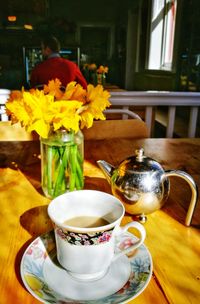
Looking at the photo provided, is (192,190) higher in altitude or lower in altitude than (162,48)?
lower

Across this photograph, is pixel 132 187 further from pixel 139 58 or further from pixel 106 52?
pixel 106 52

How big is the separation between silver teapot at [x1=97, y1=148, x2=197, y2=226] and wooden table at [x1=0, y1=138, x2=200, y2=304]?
28mm

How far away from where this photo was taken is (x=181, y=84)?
4785 mm

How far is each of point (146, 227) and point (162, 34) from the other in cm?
551

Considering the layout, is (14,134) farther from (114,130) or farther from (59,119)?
(59,119)

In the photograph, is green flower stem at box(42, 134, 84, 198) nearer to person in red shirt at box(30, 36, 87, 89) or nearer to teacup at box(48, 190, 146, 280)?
teacup at box(48, 190, 146, 280)

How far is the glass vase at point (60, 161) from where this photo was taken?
2.18ft

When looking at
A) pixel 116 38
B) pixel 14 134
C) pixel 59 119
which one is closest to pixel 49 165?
pixel 59 119

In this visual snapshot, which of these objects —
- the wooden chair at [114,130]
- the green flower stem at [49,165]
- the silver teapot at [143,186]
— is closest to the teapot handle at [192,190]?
the silver teapot at [143,186]

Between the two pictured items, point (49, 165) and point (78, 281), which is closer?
point (78, 281)

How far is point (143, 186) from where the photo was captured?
2.05 feet

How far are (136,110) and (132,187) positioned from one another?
239cm

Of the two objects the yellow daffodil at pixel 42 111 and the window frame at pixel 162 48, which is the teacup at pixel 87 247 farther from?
the window frame at pixel 162 48

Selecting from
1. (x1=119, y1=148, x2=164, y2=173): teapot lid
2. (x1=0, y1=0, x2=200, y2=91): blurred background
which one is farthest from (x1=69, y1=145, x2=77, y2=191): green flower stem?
(x1=0, y1=0, x2=200, y2=91): blurred background
